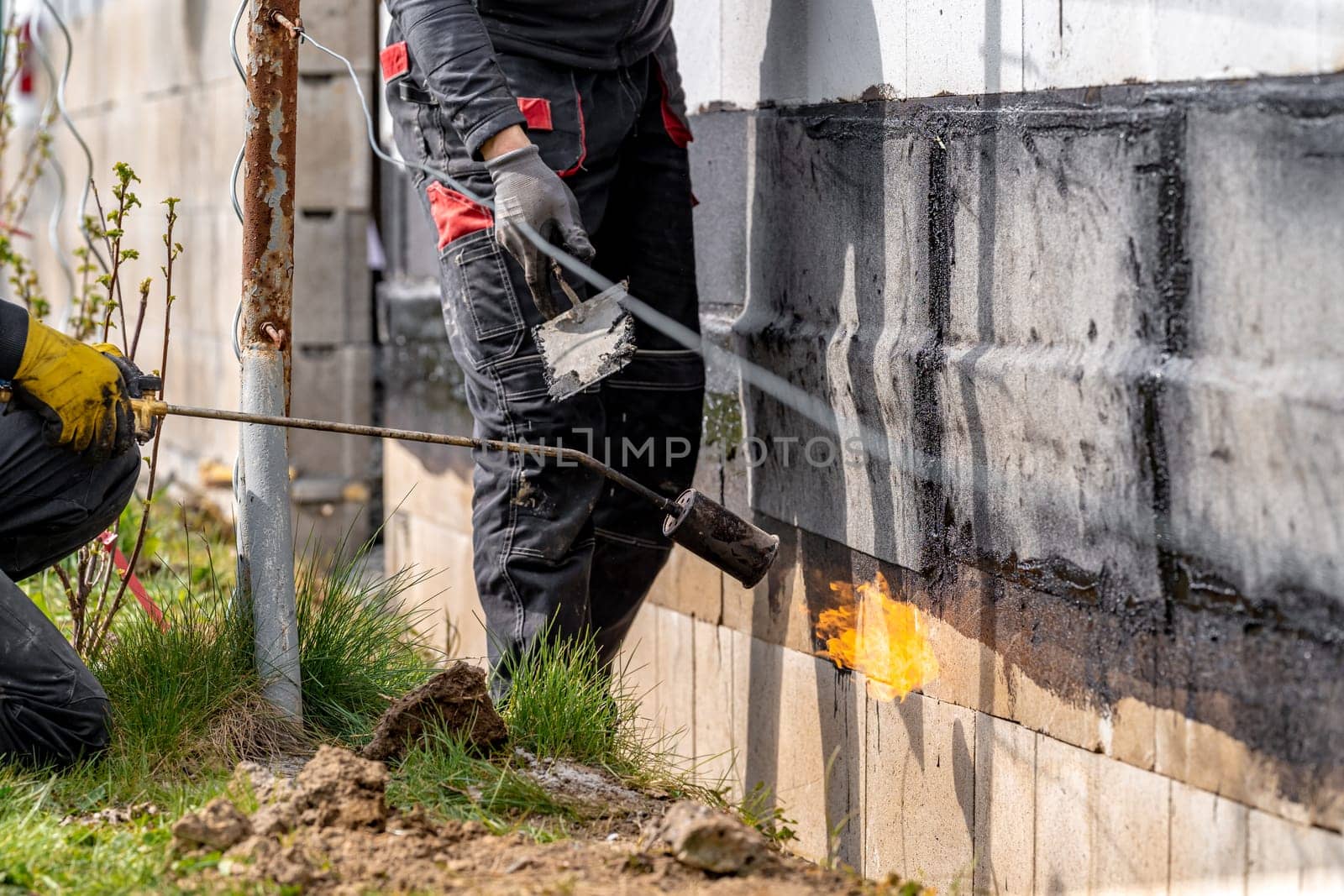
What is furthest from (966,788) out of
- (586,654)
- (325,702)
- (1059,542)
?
(325,702)

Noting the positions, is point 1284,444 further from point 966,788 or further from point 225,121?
point 225,121

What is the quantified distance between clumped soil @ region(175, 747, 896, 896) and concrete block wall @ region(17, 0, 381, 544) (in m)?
2.95

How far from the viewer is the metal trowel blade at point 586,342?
3.08m

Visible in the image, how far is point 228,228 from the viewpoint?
21.2 ft

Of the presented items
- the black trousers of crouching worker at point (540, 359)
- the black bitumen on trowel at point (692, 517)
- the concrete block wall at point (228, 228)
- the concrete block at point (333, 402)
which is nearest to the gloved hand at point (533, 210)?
the black trousers of crouching worker at point (540, 359)

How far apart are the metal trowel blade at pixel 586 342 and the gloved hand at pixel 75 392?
0.87 metres

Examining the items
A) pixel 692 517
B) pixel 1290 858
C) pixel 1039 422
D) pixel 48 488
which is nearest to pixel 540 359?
pixel 692 517

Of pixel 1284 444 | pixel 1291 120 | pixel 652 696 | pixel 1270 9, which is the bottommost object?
pixel 652 696

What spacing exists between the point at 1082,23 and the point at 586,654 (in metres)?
1.71

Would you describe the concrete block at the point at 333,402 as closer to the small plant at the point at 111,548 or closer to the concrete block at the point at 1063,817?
the small plant at the point at 111,548

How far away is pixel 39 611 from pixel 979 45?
2.15 meters

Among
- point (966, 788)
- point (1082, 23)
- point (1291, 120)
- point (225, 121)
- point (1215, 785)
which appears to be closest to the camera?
point (1291, 120)

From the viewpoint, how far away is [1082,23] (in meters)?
2.41

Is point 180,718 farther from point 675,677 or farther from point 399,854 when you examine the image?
point 675,677
